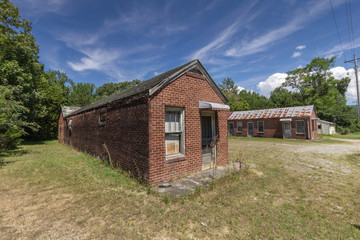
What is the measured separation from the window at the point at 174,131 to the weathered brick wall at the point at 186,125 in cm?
18

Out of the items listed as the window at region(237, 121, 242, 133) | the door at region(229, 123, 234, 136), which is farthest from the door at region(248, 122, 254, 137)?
→ the door at region(229, 123, 234, 136)

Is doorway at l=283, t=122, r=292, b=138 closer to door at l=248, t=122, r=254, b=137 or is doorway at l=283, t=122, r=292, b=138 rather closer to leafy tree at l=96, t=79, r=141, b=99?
door at l=248, t=122, r=254, b=137

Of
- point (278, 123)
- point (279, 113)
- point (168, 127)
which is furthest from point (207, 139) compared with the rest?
point (279, 113)

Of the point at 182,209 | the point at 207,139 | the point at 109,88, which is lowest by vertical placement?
the point at 182,209

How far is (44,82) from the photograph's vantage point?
23719 millimetres

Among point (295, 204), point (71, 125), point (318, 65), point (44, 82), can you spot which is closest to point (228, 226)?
point (295, 204)

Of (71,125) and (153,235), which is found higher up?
(71,125)

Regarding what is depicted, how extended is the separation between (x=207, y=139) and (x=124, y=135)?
340cm

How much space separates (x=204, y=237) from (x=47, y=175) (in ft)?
A: 21.9

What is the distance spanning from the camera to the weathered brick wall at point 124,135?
16.6 ft

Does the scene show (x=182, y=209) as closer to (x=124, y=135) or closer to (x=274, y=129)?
(x=124, y=135)

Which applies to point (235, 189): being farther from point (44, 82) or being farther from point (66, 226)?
point (44, 82)

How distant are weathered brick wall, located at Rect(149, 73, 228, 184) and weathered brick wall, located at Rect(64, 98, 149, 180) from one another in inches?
10.0

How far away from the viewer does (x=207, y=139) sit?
6.71 metres
